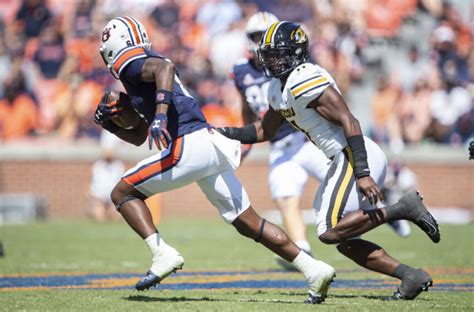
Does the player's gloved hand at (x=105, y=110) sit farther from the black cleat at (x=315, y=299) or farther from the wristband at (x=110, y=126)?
the black cleat at (x=315, y=299)

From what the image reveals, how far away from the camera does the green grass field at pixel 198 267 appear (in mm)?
6043

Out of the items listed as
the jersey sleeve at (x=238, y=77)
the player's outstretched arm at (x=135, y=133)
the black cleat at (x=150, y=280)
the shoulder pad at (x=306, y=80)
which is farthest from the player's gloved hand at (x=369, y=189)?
the jersey sleeve at (x=238, y=77)

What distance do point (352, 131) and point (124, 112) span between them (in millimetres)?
1628

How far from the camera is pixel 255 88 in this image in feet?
29.4

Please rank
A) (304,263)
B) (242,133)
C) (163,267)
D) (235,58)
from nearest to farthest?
1. (163,267)
2. (304,263)
3. (242,133)
4. (235,58)

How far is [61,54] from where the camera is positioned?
1872cm

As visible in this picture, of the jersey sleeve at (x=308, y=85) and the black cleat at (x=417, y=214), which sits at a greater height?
the jersey sleeve at (x=308, y=85)

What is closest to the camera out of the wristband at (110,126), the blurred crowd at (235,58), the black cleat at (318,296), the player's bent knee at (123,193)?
the black cleat at (318,296)

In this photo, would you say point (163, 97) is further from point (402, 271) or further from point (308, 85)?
point (402, 271)

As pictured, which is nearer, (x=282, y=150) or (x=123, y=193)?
(x=123, y=193)

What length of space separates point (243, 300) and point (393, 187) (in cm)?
Answer: 1014

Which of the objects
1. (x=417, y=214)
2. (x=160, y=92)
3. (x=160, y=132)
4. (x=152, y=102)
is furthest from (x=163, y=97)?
(x=417, y=214)

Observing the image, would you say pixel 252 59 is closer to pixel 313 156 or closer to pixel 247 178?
pixel 313 156

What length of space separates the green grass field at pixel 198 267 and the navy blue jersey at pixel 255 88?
4.66ft
